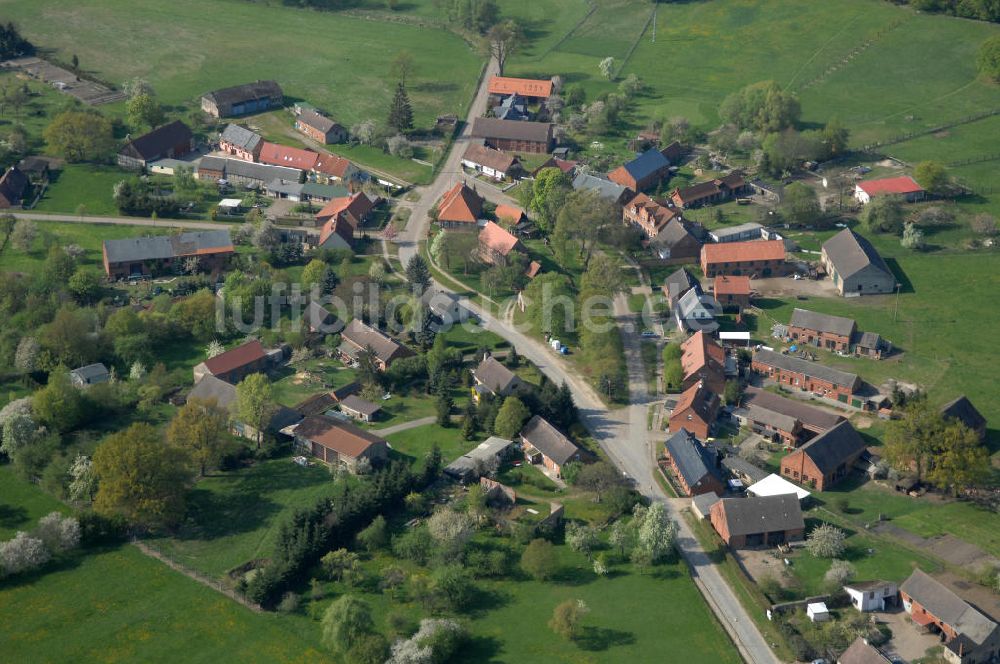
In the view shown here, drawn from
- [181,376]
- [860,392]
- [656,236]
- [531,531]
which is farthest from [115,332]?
[860,392]

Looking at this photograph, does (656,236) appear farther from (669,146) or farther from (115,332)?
(115,332)

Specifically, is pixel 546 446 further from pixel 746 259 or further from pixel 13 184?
pixel 13 184

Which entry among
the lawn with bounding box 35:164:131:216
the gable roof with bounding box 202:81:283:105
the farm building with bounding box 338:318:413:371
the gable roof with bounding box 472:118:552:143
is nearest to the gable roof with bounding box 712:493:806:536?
the farm building with bounding box 338:318:413:371

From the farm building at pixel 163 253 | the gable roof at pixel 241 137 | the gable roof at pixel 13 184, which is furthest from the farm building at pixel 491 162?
the gable roof at pixel 13 184

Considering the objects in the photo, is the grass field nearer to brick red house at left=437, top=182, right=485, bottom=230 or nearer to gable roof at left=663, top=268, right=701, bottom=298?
brick red house at left=437, top=182, right=485, bottom=230

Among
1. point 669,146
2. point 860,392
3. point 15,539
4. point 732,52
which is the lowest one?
point 15,539

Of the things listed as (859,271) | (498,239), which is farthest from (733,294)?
(498,239)
